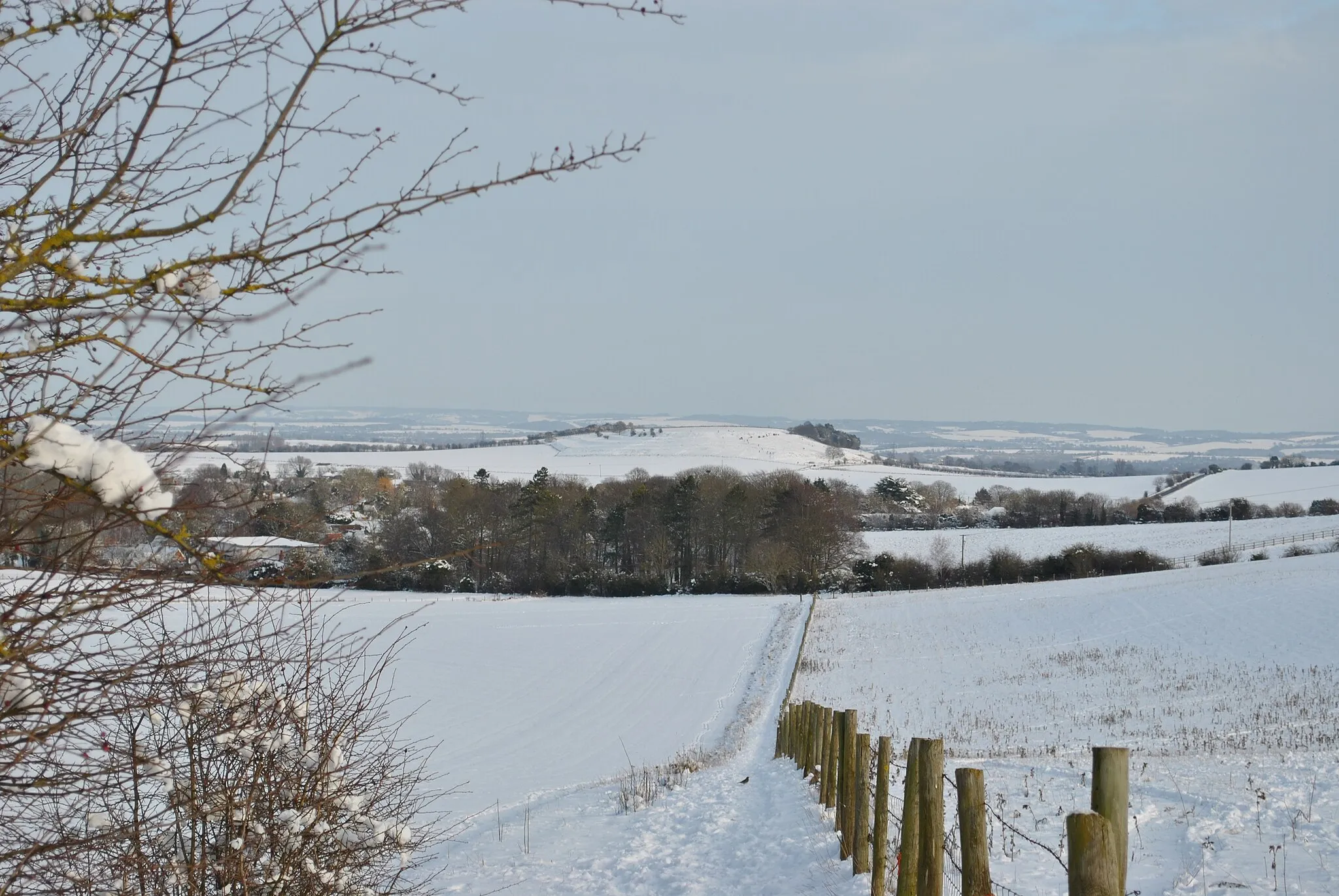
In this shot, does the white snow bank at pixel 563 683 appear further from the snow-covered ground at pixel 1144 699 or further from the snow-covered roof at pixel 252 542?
the snow-covered roof at pixel 252 542

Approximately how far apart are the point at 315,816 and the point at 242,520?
1.92m

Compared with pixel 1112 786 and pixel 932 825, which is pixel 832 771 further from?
pixel 1112 786

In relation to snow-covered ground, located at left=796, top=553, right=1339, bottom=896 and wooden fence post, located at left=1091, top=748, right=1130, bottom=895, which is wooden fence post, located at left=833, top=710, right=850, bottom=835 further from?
wooden fence post, located at left=1091, top=748, right=1130, bottom=895

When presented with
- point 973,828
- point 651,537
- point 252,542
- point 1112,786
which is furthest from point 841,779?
point 651,537

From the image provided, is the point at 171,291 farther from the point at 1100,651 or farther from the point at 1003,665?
the point at 1100,651

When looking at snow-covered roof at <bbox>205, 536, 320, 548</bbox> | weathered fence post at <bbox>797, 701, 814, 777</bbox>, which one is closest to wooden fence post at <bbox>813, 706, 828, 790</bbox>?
weathered fence post at <bbox>797, 701, 814, 777</bbox>

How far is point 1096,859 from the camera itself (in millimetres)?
2924

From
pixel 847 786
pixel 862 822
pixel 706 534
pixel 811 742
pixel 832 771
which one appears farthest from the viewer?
pixel 706 534

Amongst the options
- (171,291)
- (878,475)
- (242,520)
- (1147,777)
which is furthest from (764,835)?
(878,475)

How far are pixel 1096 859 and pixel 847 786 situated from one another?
433 centimetres

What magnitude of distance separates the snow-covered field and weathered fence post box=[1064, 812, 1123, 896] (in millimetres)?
61293

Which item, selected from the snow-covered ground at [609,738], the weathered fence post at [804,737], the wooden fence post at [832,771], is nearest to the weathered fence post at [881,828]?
the snow-covered ground at [609,738]

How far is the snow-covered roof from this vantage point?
2.51 metres

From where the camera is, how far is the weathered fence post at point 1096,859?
2.92 m
